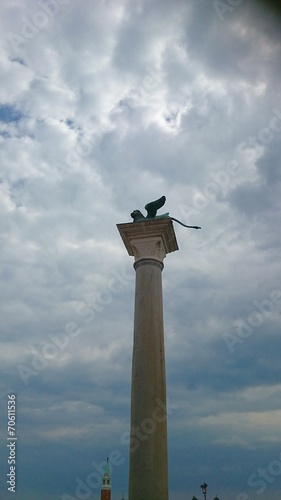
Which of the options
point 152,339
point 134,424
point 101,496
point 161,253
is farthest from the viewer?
point 101,496

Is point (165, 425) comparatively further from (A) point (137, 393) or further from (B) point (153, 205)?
(B) point (153, 205)

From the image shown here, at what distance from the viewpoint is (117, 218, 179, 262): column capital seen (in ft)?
40.5

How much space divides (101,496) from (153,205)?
73.0 metres

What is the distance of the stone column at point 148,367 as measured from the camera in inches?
381

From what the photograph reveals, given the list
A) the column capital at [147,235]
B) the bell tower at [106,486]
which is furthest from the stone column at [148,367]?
the bell tower at [106,486]

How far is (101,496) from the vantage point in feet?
237

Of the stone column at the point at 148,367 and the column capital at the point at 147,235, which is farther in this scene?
the column capital at the point at 147,235

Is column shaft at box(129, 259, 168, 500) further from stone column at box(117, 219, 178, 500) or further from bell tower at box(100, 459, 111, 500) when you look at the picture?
bell tower at box(100, 459, 111, 500)

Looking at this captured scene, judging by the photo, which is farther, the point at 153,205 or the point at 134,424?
the point at 153,205

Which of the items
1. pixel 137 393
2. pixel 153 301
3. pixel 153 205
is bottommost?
pixel 137 393

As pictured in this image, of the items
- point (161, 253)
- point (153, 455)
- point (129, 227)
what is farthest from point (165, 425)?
point (129, 227)

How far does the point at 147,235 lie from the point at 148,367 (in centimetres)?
379

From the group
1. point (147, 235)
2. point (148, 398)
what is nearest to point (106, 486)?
point (148, 398)

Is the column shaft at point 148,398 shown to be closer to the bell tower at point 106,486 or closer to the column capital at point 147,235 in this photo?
the column capital at point 147,235
